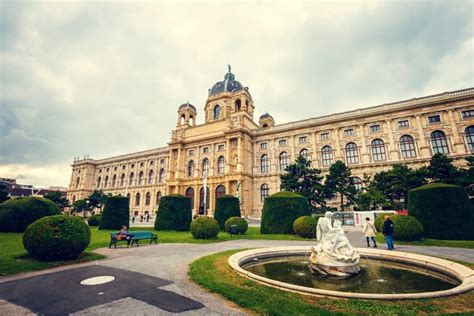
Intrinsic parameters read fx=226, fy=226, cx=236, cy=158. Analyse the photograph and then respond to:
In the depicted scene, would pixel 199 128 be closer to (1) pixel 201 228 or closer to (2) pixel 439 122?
(1) pixel 201 228

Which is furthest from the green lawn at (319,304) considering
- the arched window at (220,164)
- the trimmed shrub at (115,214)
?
the arched window at (220,164)

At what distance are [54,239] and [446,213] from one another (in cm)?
2093

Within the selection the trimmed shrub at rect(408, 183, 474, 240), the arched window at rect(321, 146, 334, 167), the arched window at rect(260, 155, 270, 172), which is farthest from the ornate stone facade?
the trimmed shrub at rect(408, 183, 474, 240)

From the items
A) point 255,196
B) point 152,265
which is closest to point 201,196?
point 255,196

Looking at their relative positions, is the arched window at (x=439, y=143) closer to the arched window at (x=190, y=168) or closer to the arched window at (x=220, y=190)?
the arched window at (x=220, y=190)

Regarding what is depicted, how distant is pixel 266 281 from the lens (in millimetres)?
5688

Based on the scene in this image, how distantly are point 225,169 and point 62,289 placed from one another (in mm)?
36389

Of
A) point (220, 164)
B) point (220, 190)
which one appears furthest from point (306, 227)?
point (220, 164)

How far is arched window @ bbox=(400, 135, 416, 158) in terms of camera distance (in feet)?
105

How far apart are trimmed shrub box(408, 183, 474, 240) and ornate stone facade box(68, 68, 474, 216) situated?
19666 millimetres

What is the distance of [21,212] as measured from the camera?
17266 millimetres

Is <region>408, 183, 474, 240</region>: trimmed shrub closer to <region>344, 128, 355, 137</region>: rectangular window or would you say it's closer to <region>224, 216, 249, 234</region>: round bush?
<region>224, 216, 249, 234</region>: round bush

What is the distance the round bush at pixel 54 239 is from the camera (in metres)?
8.53

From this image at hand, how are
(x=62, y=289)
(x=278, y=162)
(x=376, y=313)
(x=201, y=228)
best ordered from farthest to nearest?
1. (x=278, y=162)
2. (x=201, y=228)
3. (x=62, y=289)
4. (x=376, y=313)
